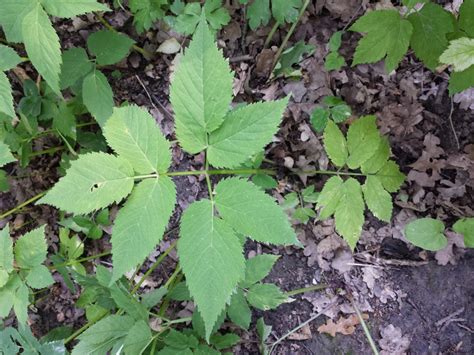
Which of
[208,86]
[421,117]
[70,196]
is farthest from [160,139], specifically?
[421,117]

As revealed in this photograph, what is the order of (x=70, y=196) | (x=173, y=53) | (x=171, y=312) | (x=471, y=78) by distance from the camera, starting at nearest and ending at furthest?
(x=70, y=196) → (x=471, y=78) → (x=171, y=312) → (x=173, y=53)

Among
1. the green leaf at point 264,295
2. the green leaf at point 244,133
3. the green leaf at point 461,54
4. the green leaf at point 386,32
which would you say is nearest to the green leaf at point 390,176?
the green leaf at point 386,32

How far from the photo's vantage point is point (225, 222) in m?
1.60

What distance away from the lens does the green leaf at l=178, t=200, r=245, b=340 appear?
1.49 metres

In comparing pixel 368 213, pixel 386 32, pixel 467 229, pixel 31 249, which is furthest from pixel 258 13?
pixel 31 249

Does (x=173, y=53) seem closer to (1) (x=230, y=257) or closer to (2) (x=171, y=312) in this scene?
(2) (x=171, y=312)

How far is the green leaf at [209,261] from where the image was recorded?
149 centimetres

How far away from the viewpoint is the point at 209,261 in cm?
152

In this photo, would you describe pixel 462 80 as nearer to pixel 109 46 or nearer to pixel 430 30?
pixel 430 30

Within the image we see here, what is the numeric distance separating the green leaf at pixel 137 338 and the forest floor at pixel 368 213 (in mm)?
1000

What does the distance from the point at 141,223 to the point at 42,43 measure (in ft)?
3.61

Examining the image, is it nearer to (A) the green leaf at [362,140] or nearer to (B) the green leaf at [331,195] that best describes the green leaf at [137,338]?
(B) the green leaf at [331,195]

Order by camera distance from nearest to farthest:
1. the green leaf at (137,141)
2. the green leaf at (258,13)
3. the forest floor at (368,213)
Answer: the green leaf at (137,141)
the forest floor at (368,213)
the green leaf at (258,13)

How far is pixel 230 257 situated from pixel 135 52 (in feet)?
8.08
